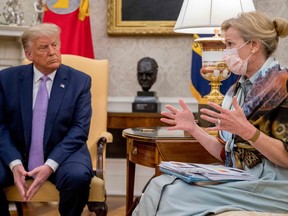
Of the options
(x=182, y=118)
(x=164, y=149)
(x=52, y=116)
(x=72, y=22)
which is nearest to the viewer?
(x=182, y=118)

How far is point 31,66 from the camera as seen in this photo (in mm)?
3270

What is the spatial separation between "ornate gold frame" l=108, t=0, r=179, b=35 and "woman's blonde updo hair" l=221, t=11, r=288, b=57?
2437 mm

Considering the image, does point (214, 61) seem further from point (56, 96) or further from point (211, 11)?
point (56, 96)

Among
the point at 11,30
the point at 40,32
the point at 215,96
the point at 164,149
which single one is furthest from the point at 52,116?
the point at 11,30

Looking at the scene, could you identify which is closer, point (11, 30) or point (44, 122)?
point (44, 122)

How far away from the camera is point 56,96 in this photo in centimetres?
314

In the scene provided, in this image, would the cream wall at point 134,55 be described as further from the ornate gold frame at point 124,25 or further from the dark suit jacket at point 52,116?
the dark suit jacket at point 52,116

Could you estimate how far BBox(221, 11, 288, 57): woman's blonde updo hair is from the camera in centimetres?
224

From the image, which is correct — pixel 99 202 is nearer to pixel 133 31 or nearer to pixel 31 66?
pixel 31 66

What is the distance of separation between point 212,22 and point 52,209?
6.96 ft

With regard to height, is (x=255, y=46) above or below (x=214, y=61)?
above

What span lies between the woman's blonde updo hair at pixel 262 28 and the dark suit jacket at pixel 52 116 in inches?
48.9

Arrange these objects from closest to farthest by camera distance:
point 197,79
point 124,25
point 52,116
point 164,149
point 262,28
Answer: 1. point 262,28
2. point 164,149
3. point 52,116
4. point 197,79
5. point 124,25

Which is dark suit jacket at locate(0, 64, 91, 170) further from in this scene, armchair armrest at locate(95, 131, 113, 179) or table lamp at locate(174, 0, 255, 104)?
table lamp at locate(174, 0, 255, 104)
